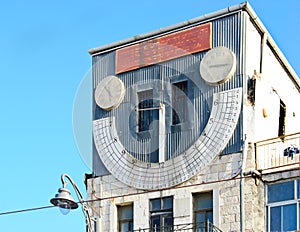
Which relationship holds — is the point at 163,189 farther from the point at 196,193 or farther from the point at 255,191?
the point at 255,191

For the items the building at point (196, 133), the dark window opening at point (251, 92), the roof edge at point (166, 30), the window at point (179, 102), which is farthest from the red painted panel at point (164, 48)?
the dark window opening at point (251, 92)

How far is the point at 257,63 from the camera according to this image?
34.5m

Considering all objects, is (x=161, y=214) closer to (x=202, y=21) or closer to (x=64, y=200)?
(x=64, y=200)

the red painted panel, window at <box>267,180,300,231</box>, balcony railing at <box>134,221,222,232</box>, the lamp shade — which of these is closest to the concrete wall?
balcony railing at <box>134,221,222,232</box>

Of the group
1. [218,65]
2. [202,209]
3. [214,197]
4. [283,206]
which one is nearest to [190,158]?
[214,197]

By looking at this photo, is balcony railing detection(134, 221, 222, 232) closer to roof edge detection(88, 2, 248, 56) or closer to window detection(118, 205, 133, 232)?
window detection(118, 205, 133, 232)

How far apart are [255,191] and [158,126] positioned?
4442 mm

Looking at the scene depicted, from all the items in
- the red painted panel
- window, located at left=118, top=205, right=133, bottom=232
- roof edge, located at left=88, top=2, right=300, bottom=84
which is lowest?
window, located at left=118, top=205, right=133, bottom=232

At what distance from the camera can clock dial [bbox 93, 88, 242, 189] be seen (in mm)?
33344

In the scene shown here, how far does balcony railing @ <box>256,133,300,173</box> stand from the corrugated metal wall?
77 centimetres

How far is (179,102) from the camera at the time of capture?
114ft

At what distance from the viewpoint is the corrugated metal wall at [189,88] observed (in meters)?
33.8

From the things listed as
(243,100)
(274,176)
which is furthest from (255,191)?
(243,100)

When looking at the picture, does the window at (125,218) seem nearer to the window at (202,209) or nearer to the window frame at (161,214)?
the window frame at (161,214)
